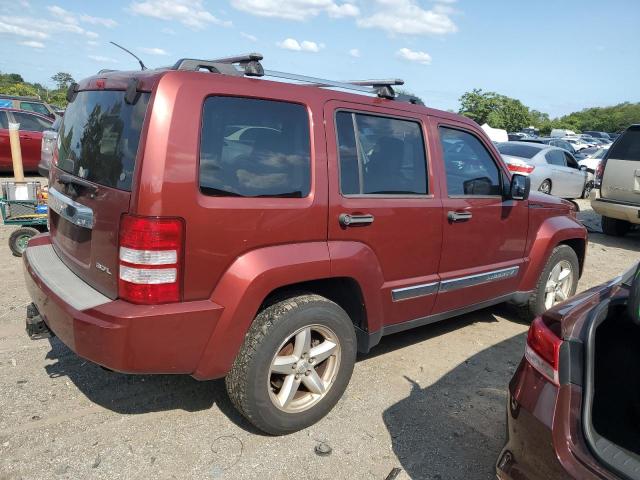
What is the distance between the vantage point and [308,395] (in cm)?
305

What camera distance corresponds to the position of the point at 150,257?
7.71ft

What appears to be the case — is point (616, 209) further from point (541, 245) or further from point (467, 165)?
point (467, 165)

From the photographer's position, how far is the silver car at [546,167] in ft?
40.9

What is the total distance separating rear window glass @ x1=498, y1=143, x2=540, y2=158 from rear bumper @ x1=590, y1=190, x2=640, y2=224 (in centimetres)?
395

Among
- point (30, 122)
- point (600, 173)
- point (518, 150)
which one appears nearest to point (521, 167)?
point (518, 150)

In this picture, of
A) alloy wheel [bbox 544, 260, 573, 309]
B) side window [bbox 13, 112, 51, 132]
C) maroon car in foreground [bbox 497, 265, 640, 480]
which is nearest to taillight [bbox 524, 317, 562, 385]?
maroon car in foreground [bbox 497, 265, 640, 480]

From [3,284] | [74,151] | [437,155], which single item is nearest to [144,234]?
[74,151]

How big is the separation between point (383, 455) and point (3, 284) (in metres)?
4.20

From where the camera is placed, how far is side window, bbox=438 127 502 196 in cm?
373

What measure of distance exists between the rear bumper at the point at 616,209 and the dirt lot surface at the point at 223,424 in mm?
5744

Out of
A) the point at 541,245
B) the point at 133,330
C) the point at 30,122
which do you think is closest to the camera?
the point at 133,330

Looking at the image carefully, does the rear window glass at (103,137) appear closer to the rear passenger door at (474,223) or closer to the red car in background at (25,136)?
the rear passenger door at (474,223)

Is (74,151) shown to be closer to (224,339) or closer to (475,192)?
(224,339)

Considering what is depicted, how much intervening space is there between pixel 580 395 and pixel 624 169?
7944 millimetres
